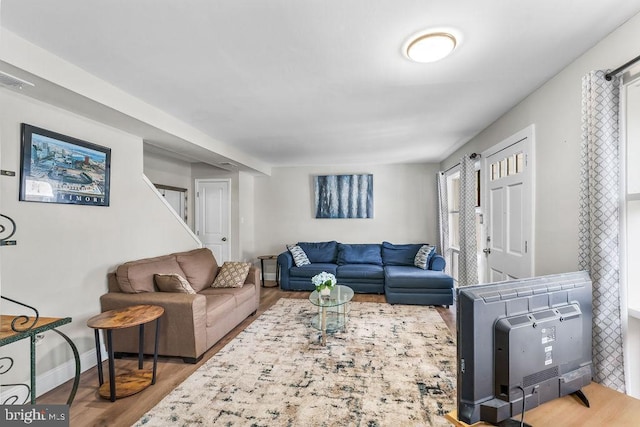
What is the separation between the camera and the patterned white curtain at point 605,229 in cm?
143

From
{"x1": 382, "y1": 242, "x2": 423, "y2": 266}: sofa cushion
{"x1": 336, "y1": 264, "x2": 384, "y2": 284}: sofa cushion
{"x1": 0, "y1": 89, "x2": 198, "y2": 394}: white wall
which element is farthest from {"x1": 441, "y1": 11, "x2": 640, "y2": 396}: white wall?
{"x1": 0, "y1": 89, "x2": 198, "y2": 394}: white wall

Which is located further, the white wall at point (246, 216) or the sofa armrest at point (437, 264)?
the white wall at point (246, 216)

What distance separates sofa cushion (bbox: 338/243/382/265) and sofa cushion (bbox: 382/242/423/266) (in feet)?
0.48

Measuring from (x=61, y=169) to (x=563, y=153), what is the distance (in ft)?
13.0

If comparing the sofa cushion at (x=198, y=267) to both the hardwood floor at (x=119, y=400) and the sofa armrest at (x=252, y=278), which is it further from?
the hardwood floor at (x=119, y=400)

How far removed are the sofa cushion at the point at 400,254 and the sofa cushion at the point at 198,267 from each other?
307cm

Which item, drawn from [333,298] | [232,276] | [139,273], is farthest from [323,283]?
[139,273]

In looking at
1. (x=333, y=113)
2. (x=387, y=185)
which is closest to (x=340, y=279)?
(x=387, y=185)

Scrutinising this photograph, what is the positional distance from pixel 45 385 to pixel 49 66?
7.75 feet

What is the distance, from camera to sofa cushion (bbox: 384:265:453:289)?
407 cm

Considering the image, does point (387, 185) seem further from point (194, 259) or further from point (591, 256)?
point (591, 256)

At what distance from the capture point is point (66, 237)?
7.75ft

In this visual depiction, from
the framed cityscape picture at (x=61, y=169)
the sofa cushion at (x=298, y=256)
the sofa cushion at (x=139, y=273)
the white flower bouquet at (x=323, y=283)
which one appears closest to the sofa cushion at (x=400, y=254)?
the sofa cushion at (x=298, y=256)

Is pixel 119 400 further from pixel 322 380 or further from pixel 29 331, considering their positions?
pixel 322 380
